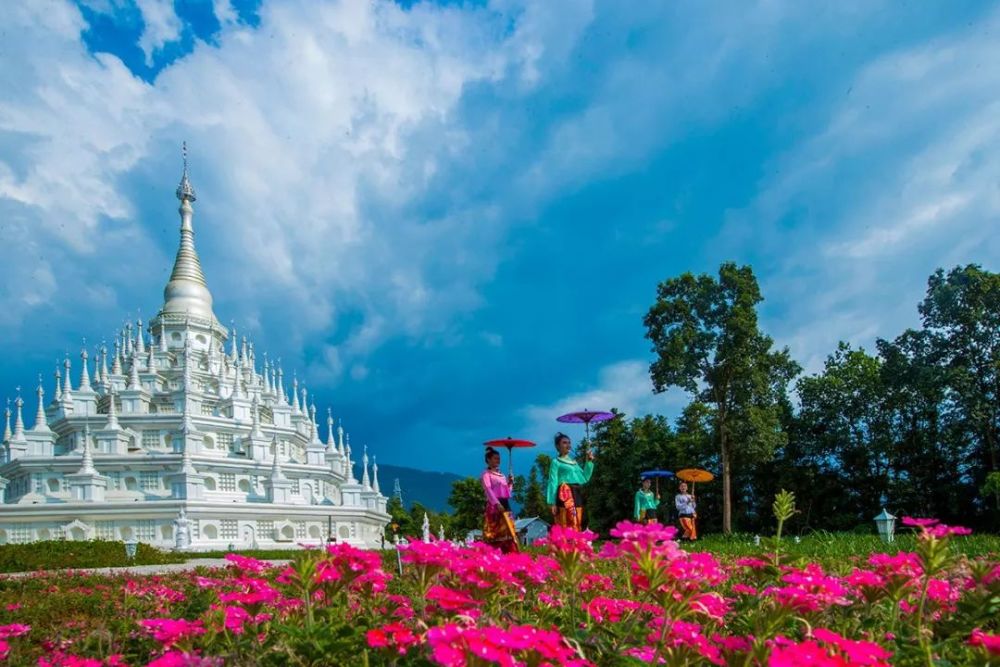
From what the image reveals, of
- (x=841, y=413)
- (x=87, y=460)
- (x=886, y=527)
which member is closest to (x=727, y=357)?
(x=841, y=413)

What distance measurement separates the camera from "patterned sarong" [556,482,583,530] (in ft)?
36.1

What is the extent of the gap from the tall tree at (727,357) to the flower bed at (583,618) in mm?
25350

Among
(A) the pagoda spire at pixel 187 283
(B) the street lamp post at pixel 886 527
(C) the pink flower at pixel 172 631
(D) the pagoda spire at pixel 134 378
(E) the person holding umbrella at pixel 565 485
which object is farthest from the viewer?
(A) the pagoda spire at pixel 187 283

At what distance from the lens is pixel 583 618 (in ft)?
13.2

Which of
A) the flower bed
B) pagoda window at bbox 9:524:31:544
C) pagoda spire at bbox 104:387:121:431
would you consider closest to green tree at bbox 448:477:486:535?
pagoda spire at bbox 104:387:121:431

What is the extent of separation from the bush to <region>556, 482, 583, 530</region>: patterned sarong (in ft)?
49.9

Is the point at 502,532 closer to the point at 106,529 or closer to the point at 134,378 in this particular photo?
the point at 106,529

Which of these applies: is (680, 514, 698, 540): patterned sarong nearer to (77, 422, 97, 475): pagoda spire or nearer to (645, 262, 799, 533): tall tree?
(645, 262, 799, 533): tall tree

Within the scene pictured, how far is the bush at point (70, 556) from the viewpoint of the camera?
18728 millimetres

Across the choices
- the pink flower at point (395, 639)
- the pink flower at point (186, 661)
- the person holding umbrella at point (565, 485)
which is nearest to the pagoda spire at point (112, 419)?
the person holding umbrella at point (565, 485)

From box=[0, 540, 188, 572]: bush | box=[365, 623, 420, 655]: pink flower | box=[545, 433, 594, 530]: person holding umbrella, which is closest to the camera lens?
box=[365, 623, 420, 655]: pink flower

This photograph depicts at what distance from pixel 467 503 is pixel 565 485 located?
148 feet

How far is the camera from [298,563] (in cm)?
303

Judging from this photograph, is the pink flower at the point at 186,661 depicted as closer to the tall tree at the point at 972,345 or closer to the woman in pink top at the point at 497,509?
the woman in pink top at the point at 497,509
